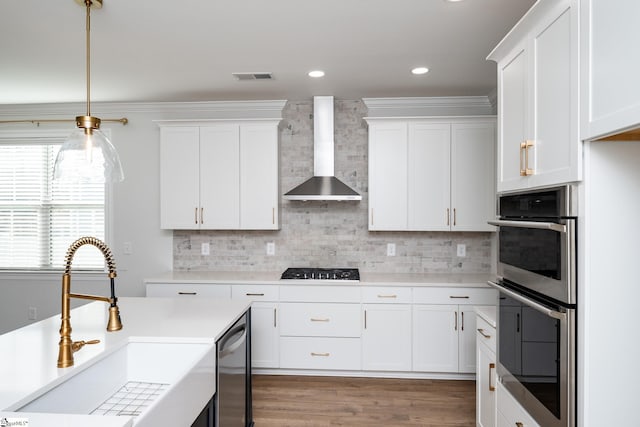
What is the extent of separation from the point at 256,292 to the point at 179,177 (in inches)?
51.3

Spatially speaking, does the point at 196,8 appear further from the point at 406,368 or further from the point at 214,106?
the point at 406,368

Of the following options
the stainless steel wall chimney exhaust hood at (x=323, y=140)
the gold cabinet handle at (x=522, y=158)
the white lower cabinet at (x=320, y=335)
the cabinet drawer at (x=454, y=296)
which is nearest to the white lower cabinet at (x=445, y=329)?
the cabinet drawer at (x=454, y=296)

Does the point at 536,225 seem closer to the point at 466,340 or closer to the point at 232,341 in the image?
the point at 232,341

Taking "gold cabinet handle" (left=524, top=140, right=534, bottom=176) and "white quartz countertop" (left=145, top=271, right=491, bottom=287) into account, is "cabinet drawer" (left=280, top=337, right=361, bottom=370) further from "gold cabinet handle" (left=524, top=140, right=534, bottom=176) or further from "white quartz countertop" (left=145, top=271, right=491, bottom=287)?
"gold cabinet handle" (left=524, top=140, right=534, bottom=176)

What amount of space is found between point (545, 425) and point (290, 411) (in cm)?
191

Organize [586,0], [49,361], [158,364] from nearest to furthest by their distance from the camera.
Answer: [586,0], [49,361], [158,364]

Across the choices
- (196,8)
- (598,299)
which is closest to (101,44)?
(196,8)

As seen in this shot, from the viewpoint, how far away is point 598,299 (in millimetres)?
1402

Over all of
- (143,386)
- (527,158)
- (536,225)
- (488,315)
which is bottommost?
(143,386)

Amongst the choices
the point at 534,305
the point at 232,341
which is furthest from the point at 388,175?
the point at 534,305

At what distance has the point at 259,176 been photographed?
3.95m

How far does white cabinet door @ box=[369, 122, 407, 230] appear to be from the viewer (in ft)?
12.7

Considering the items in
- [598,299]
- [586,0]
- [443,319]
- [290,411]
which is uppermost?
[586,0]

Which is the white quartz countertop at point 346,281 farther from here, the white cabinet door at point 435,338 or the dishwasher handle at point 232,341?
the dishwasher handle at point 232,341
